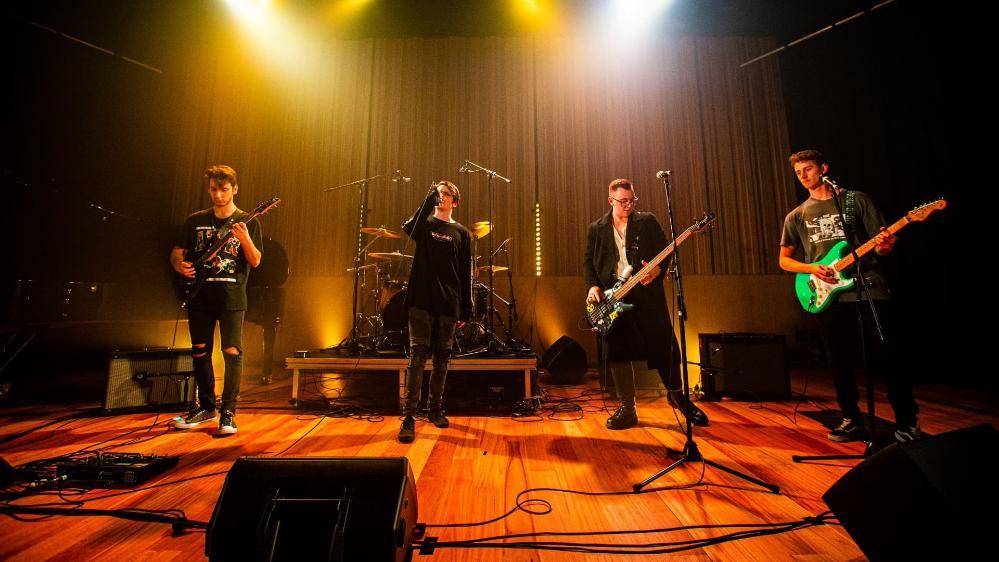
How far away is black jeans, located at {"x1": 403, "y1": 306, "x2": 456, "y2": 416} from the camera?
9.28ft

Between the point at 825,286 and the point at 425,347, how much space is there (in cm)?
278

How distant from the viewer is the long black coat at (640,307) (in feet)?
9.66

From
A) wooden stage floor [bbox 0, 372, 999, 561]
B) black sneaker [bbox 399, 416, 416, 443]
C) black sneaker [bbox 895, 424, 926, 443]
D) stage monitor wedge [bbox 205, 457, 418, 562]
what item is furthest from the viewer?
black sneaker [bbox 399, 416, 416, 443]

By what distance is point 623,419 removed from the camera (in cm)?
293

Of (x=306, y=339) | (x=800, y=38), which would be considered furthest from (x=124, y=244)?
(x=800, y=38)

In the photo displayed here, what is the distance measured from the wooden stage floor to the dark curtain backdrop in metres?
3.06

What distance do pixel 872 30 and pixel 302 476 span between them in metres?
8.20

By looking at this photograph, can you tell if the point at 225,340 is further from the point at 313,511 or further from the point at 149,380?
the point at 313,511

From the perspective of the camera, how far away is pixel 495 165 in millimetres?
6250

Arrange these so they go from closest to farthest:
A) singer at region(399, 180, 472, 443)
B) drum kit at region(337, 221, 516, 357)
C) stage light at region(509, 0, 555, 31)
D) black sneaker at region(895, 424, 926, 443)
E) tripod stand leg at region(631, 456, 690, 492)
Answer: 1. tripod stand leg at region(631, 456, 690, 492)
2. black sneaker at region(895, 424, 926, 443)
3. singer at region(399, 180, 472, 443)
4. drum kit at region(337, 221, 516, 357)
5. stage light at region(509, 0, 555, 31)

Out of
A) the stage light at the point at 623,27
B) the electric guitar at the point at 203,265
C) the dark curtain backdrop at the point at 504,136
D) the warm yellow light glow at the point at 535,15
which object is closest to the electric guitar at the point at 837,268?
the dark curtain backdrop at the point at 504,136

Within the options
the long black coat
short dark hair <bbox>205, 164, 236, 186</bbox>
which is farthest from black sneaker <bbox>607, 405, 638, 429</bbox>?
short dark hair <bbox>205, 164, 236, 186</bbox>

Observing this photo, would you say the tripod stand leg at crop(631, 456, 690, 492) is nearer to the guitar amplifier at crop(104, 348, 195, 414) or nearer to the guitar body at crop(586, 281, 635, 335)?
the guitar body at crop(586, 281, 635, 335)

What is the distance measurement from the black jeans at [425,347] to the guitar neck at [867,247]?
261 cm
